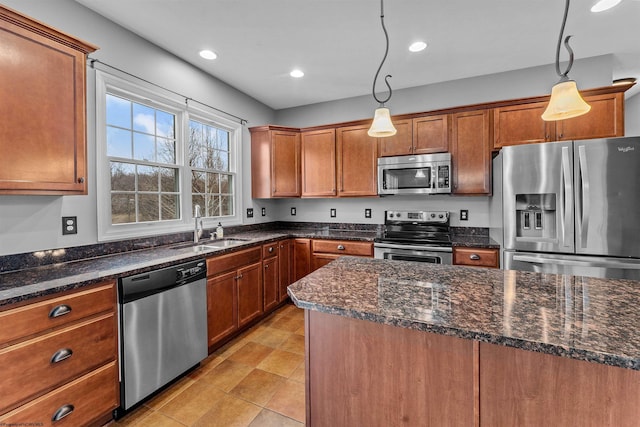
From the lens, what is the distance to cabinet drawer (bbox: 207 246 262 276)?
2.43 meters

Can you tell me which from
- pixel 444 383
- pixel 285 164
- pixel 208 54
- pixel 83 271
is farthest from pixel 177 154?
pixel 444 383

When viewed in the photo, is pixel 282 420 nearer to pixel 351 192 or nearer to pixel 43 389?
pixel 43 389

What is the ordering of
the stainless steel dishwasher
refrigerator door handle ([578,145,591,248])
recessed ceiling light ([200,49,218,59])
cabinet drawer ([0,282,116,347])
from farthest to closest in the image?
1. recessed ceiling light ([200,49,218,59])
2. refrigerator door handle ([578,145,591,248])
3. the stainless steel dishwasher
4. cabinet drawer ([0,282,116,347])

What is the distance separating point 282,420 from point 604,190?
3.01 meters

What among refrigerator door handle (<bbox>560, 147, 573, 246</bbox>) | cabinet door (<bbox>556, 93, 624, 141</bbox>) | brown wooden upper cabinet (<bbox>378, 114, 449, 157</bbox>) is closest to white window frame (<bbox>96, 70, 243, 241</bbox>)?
brown wooden upper cabinet (<bbox>378, 114, 449, 157</bbox>)

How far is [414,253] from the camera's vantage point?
3.04 metres

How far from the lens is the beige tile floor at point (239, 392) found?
1.76 meters

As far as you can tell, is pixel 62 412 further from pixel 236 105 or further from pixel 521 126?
pixel 521 126

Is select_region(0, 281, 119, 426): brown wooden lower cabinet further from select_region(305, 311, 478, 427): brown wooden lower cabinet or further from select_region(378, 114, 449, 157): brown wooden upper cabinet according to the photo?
select_region(378, 114, 449, 157): brown wooden upper cabinet

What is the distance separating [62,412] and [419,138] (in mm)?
3710

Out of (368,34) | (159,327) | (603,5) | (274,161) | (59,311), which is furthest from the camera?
(274,161)

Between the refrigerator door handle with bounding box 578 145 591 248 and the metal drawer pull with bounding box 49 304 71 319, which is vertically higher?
the refrigerator door handle with bounding box 578 145 591 248

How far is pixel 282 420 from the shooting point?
1.75m

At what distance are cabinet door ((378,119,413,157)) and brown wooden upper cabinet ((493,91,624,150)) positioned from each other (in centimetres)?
88
